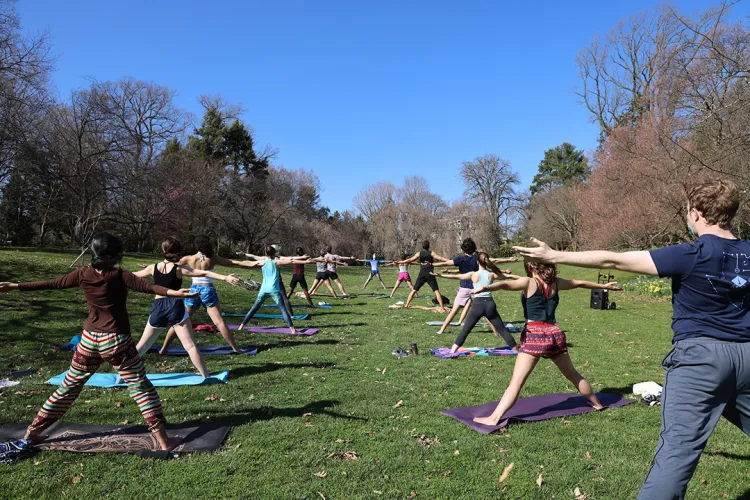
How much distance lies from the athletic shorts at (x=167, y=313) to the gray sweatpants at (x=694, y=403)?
5.69m

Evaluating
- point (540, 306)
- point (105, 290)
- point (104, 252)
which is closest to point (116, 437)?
point (105, 290)

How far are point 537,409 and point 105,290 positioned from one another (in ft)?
16.5

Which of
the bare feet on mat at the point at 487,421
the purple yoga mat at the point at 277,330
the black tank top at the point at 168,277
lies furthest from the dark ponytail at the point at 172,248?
the purple yoga mat at the point at 277,330

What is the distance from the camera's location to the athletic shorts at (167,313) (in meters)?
6.45

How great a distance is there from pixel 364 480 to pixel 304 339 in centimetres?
687

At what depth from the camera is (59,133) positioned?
23.9 meters

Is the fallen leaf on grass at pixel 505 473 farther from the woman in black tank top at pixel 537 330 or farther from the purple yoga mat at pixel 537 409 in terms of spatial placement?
the woman in black tank top at pixel 537 330

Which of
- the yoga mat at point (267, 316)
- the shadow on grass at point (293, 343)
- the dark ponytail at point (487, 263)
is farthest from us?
the yoga mat at point (267, 316)

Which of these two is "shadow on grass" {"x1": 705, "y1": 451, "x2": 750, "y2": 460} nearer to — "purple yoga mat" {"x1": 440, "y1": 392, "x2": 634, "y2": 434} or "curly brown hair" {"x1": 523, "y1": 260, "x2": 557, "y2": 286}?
"purple yoga mat" {"x1": 440, "y1": 392, "x2": 634, "y2": 434}

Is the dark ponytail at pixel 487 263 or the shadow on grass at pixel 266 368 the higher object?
the dark ponytail at pixel 487 263

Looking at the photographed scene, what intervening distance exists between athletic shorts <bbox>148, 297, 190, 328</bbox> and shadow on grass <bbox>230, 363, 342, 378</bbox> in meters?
1.36

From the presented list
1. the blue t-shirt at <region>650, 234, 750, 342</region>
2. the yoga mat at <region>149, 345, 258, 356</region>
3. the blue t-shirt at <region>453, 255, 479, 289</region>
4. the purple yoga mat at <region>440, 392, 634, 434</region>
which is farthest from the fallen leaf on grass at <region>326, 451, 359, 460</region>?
the blue t-shirt at <region>453, 255, 479, 289</region>

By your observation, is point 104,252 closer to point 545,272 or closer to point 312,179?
point 545,272

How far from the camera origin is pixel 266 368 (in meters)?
7.85
